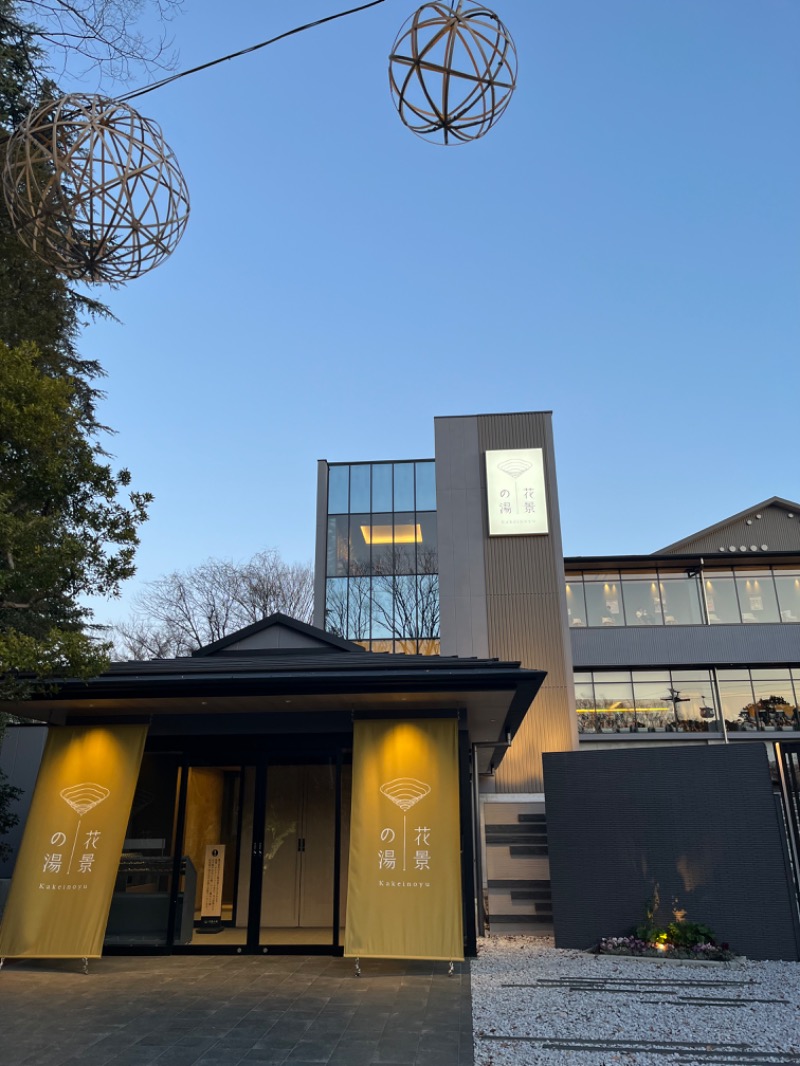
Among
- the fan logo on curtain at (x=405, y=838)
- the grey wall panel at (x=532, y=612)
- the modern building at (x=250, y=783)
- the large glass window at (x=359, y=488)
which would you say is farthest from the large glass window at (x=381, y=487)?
the fan logo on curtain at (x=405, y=838)

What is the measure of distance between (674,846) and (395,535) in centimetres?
1552

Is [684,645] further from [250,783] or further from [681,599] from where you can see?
[250,783]

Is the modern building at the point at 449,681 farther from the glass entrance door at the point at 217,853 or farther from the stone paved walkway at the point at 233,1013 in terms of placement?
the stone paved walkway at the point at 233,1013

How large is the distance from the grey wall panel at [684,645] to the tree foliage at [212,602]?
11355mm

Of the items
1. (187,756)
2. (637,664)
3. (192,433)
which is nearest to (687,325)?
(637,664)

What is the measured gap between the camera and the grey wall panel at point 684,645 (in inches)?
918

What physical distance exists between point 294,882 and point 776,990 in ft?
16.9

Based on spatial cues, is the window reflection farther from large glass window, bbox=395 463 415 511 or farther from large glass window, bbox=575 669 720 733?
large glass window, bbox=395 463 415 511

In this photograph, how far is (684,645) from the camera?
77.3ft

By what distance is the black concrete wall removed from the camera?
7863 mm

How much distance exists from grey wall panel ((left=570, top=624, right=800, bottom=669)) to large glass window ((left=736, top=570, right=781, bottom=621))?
1.25 metres

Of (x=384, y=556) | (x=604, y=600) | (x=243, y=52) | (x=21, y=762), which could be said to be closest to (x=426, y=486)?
(x=384, y=556)

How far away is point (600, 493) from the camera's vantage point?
10406 cm

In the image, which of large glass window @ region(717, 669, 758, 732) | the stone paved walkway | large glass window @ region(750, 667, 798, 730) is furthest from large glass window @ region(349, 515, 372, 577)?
the stone paved walkway
